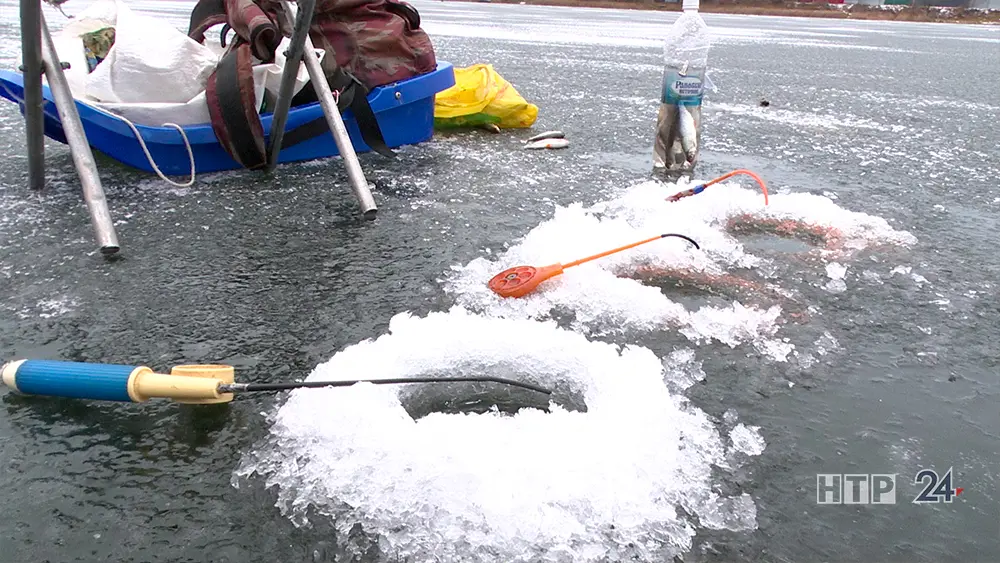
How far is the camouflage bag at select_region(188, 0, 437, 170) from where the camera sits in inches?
120

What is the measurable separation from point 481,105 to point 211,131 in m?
1.87

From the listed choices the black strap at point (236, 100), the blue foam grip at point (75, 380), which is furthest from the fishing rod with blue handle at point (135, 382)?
the black strap at point (236, 100)

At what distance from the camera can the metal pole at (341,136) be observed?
2.88m

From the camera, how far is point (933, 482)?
4.59 feet

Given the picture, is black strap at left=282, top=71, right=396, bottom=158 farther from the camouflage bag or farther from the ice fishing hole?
the ice fishing hole

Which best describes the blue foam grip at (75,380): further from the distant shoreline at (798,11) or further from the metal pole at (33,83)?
the distant shoreline at (798,11)

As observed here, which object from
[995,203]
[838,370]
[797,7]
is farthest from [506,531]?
[797,7]

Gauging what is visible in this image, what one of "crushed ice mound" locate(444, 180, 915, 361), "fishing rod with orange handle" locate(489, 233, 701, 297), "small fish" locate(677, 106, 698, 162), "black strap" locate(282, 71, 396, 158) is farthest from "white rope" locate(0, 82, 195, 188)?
"small fish" locate(677, 106, 698, 162)

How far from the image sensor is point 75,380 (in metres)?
1.48

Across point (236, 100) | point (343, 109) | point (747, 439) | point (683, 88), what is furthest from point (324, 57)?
point (747, 439)

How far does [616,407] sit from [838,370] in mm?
704

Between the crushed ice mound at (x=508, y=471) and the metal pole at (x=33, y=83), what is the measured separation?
196cm

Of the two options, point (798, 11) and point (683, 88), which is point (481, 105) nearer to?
point (683, 88)

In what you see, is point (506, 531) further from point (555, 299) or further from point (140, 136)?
point (140, 136)
